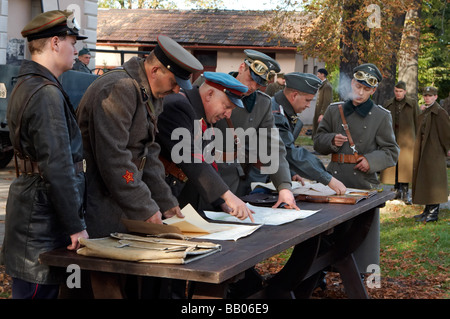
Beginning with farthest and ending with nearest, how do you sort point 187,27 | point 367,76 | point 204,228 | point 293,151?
point 187,27
point 367,76
point 293,151
point 204,228

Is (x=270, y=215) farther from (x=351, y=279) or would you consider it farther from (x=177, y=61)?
(x=351, y=279)

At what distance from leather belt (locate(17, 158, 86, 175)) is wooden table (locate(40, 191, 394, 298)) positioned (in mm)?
384

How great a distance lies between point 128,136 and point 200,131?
0.77m

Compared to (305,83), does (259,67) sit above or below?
above

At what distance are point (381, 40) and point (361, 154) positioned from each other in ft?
30.8

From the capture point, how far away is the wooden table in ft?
9.54

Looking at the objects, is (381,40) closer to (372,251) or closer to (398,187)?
(398,187)

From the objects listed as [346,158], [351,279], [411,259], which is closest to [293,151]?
[351,279]

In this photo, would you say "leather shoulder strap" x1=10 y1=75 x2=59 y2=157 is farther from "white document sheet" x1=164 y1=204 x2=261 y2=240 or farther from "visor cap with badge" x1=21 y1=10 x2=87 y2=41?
Result: "white document sheet" x1=164 y1=204 x2=261 y2=240

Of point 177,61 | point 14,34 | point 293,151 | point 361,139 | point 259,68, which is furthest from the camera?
point 14,34

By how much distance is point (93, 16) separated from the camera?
17078 millimetres

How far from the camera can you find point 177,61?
11.9 feet

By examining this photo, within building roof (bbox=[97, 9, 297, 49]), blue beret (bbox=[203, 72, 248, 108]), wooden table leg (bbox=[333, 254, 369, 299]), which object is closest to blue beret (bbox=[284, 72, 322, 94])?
wooden table leg (bbox=[333, 254, 369, 299])
